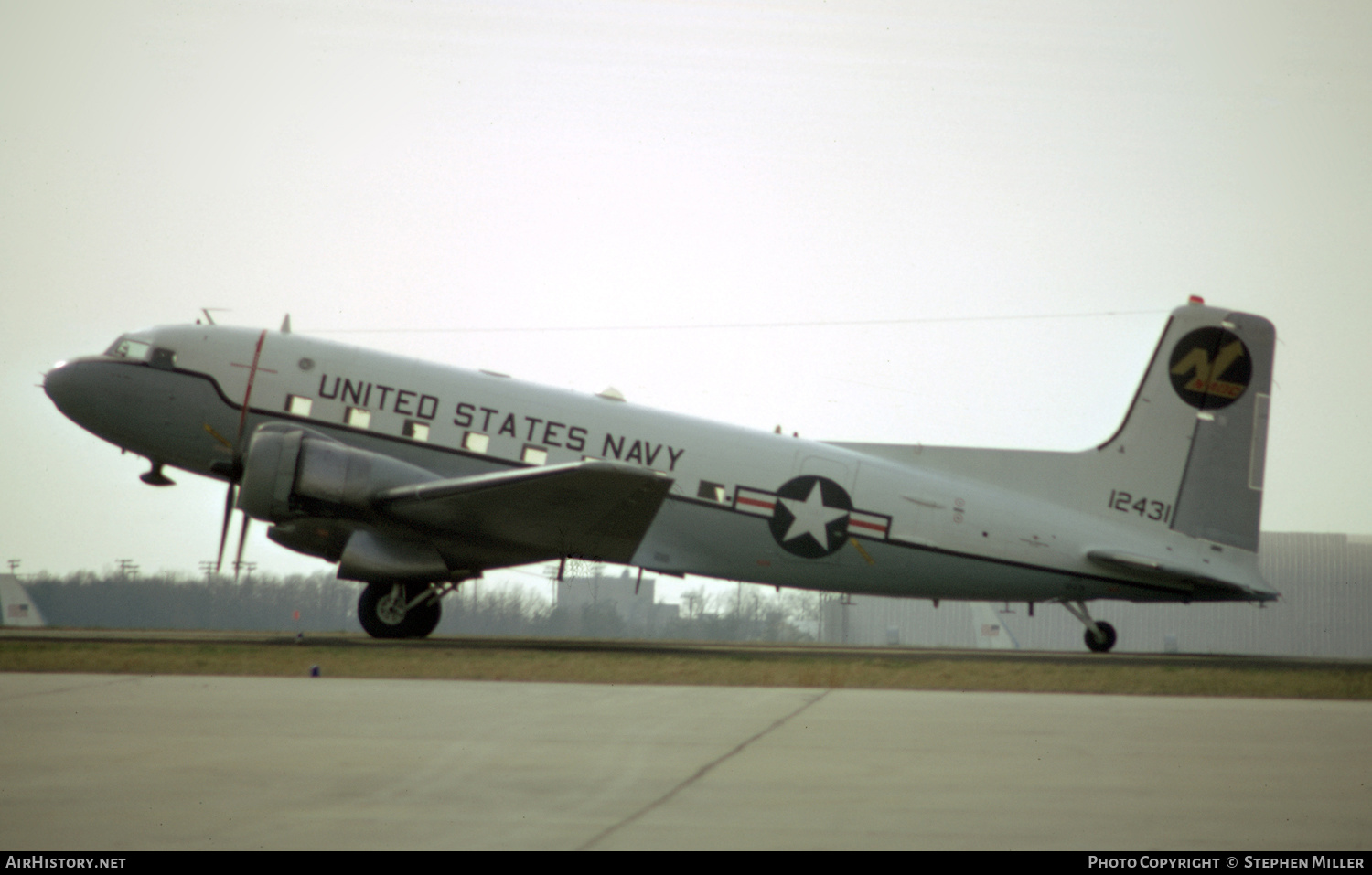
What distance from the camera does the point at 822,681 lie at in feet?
36.5

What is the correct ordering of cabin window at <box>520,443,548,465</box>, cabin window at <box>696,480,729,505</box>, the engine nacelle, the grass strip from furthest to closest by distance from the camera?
cabin window at <box>696,480,729,505</box>, cabin window at <box>520,443,548,465</box>, the engine nacelle, the grass strip

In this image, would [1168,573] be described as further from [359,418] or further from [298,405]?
[298,405]

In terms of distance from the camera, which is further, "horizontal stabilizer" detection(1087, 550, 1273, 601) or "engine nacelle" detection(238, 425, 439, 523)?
"horizontal stabilizer" detection(1087, 550, 1273, 601)

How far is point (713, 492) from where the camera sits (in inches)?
681

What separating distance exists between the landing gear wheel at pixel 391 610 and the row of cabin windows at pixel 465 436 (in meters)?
2.30

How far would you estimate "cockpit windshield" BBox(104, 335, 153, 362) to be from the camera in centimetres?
1709

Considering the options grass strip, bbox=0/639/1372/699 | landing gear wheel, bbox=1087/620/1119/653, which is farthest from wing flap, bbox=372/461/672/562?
landing gear wheel, bbox=1087/620/1119/653

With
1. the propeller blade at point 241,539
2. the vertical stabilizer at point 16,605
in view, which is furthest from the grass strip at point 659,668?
the vertical stabilizer at point 16,605

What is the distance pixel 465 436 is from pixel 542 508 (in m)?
2.15

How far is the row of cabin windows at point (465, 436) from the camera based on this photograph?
1672 centimetres

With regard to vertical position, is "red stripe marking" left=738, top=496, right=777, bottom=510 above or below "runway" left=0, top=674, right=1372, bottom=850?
above

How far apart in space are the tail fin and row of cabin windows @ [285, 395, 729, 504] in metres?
7.10

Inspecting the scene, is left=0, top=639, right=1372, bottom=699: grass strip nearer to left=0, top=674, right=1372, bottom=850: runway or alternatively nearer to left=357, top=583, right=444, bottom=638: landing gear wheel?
left=357, top=583, right=444, bottom=638: landing gear wheel
